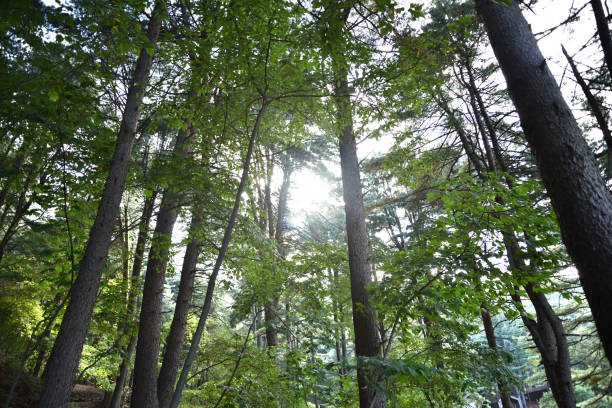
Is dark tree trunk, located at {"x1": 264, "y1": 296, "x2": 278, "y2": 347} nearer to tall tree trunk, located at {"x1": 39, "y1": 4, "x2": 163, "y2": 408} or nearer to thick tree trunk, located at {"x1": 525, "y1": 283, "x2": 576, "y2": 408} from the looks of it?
tall tree trunk, located at {"x1": 39, "y1": 4, "x2": 163, "y2": 408}

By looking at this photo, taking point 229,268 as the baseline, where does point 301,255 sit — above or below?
above

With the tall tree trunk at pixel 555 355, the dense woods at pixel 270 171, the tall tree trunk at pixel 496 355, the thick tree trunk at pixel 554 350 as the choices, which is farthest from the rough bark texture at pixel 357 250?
the thick tree trunk at pixel 554 350

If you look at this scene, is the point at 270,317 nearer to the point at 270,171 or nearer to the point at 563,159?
the point at 270,171

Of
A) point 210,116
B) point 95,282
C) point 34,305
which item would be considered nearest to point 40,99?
point 210,116

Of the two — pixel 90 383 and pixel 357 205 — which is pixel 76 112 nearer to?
pixel 357 205

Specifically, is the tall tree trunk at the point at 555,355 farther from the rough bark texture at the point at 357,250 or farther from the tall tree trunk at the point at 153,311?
the tall tree trunk at the point at 153,311

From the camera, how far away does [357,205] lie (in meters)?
5.46

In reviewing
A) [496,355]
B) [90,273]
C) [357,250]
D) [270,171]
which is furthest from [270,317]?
[496,355]

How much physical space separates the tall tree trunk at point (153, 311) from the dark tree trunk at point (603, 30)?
5255 mm

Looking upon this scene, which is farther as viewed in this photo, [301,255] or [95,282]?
[301,255]

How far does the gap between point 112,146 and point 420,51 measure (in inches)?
170

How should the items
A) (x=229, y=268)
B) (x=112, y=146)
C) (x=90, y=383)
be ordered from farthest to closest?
(x=90, y=383) → (x=229, y=268) → (x=112, y=146)

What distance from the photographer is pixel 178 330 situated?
227 inches

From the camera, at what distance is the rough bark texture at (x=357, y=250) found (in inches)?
164
